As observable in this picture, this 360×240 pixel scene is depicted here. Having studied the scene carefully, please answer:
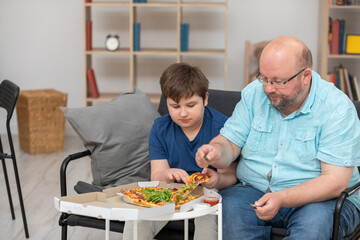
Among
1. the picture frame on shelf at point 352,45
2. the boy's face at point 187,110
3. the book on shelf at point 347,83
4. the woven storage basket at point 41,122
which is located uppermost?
the picture frame on shelf at point 352,45

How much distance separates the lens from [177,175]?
212 centimetres

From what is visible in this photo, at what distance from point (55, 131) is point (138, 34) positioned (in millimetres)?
1071

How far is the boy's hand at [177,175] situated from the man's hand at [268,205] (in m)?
0.30

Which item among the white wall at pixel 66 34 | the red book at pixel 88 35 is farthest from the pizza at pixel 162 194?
the white wall at pixel 66 34

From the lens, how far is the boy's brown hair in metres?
2.22

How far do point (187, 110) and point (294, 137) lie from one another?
16.6 inches

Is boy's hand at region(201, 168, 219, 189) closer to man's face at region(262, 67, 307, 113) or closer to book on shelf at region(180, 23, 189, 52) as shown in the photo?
man's face at region(262, 67, 307, 113)

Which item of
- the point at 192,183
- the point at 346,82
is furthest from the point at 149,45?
the point at 192,183

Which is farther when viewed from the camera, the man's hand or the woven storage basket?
the woven storage basket

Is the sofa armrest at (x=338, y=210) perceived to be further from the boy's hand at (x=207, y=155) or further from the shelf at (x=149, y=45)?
the shelf at (x=149, y=45)

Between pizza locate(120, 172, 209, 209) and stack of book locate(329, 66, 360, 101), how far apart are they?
310 centimetres

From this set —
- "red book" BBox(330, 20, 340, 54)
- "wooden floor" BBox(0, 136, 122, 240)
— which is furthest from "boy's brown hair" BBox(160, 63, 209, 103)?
"red book" BBox(330, 20, 340, 54)

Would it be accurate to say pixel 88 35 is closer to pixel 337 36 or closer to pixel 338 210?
pixel 337 36

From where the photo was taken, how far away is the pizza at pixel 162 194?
1887 mm
